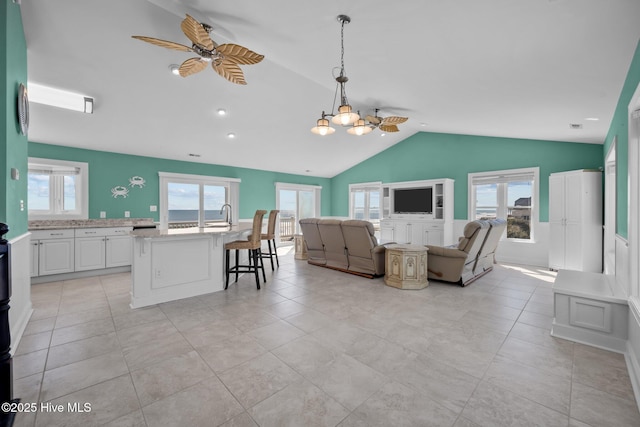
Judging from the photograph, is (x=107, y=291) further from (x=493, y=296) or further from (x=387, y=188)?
(x=387, y=188)

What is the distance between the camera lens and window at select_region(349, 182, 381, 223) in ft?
28.3

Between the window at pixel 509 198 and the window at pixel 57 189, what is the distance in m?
8.13

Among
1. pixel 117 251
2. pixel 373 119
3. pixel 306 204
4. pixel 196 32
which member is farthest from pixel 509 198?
pixel 117 251

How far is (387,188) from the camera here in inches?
313

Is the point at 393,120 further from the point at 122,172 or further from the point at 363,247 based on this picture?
the point at 122,172

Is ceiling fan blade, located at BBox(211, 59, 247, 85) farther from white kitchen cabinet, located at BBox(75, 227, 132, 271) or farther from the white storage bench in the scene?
the white storage bench

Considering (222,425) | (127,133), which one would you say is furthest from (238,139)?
(222,425)

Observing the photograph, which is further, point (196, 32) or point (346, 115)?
point (346, 115)

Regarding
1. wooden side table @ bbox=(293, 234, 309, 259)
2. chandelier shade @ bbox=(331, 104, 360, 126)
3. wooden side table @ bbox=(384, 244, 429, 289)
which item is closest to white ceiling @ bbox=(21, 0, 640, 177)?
chandelier shade @ bbox=(331, 104, 360, 126)

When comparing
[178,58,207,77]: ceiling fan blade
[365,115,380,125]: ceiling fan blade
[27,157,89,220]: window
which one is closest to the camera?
[178,58,207,77]: ceiling fan blade

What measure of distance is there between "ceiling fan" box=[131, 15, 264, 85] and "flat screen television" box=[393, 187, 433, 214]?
551 cm

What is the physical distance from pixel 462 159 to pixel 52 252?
8290 mm

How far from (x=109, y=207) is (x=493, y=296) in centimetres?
681

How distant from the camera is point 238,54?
8.21 feet
